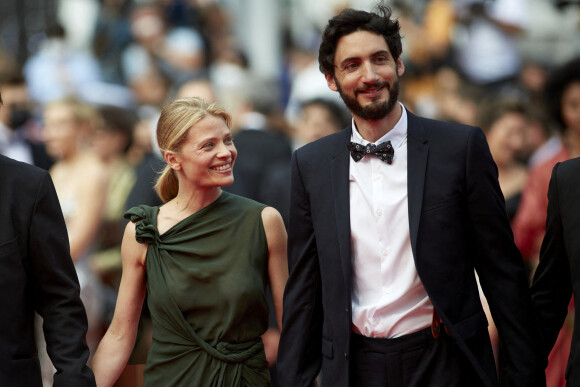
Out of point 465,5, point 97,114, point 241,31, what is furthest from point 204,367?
point 241,31

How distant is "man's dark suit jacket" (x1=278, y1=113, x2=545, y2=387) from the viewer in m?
4.21

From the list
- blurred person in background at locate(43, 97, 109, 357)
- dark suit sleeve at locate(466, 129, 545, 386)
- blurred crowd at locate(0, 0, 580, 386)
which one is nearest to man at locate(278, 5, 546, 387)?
dark suit sleeve at locate(466, 129, 545, 386)

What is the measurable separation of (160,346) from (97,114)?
548 centimetres

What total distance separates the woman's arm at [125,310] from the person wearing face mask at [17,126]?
14.4 ft

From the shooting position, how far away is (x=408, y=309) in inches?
169

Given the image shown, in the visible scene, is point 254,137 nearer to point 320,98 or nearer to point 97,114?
point 320,98

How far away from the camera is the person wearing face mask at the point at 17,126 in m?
8.93

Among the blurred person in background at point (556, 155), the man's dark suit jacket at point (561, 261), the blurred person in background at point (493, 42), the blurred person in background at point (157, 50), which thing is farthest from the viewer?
the blurred person in background at point (157, 50)

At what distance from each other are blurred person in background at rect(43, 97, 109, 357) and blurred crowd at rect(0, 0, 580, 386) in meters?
0.01

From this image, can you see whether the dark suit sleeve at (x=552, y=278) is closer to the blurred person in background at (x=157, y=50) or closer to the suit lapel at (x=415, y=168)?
the suit lapel at (x=415, y=168)

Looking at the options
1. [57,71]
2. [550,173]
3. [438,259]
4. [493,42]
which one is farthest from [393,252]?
[57,71]

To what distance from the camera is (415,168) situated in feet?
14.3

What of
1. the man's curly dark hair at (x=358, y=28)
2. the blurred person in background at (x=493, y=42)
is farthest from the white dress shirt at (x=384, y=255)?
the blurred person in background at (x=493, y=42)

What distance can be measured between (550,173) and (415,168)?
8.04 feet
